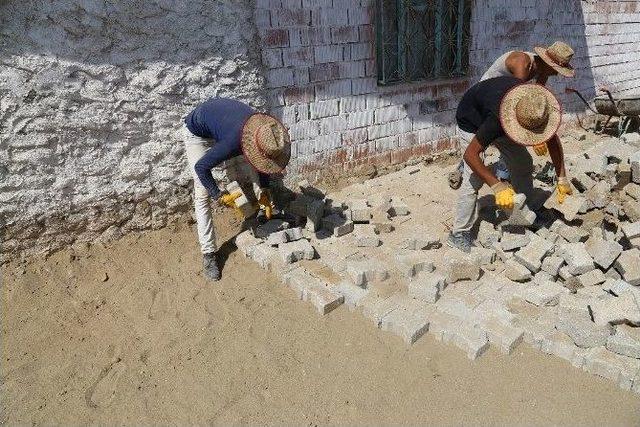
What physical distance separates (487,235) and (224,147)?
2.28 m

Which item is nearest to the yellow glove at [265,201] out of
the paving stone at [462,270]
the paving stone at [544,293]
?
the paving stone at [462,270]

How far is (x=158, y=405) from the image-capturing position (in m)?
2.72

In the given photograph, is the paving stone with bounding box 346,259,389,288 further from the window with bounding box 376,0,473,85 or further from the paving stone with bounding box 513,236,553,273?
the window with bounding box 376,0,473,85

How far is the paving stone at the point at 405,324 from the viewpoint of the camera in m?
3.07

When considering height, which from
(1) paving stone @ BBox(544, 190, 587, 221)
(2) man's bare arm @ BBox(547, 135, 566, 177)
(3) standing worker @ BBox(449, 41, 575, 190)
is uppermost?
(3) standing worker @ BBox(449, 41, 575, 190)

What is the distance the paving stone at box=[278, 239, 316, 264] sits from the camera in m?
3.84

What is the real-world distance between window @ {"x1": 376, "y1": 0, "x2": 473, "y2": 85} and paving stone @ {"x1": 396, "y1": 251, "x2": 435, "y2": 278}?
2.44m

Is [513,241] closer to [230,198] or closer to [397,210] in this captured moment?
[397,210]

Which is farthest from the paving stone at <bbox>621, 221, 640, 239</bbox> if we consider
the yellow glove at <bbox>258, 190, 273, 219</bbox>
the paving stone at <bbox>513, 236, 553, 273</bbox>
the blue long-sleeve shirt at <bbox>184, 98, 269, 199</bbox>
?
the blue long-sleeve shirt at <bbox>184, 98, 269, 199</bbox>

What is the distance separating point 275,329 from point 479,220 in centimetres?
226

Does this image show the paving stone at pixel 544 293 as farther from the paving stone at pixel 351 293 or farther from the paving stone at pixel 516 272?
the paving stone at pixel 351 293

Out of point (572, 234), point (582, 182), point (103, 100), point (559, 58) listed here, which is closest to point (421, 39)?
point (559, 58)

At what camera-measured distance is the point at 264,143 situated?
3277 millimetres

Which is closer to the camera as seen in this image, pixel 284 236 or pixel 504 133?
pixel 504 133
